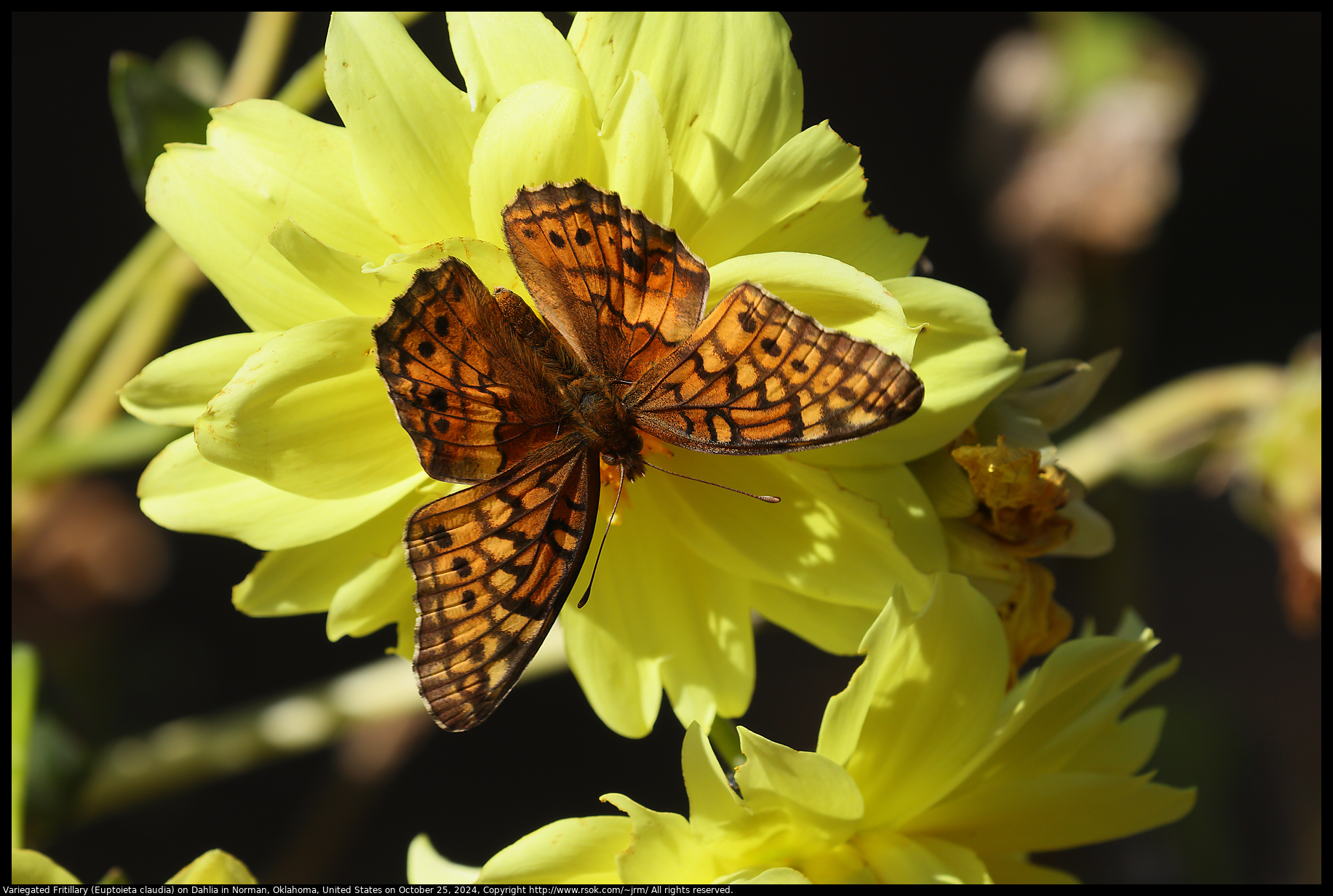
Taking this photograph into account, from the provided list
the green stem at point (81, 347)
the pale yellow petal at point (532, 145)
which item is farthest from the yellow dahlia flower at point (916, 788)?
the green stem at point (81, 347)

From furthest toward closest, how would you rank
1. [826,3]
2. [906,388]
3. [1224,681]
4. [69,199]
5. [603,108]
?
[1224,681]
[69,199]
[826,3]
[603,108]
[906,388]

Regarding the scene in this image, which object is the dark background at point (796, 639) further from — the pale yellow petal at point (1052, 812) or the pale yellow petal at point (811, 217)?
the pale yellow petal at point (811, 217)

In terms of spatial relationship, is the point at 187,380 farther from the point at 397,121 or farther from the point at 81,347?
the point at 81,347

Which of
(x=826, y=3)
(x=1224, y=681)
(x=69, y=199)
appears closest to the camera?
(x=826, y=3)

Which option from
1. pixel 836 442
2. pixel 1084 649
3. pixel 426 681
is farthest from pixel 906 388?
pixel 426 681

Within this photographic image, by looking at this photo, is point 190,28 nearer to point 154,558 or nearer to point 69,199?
point 69,199

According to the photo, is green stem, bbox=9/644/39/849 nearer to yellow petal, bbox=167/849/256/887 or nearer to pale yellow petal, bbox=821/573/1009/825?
yellow petal, bbox=167/849/256/887
